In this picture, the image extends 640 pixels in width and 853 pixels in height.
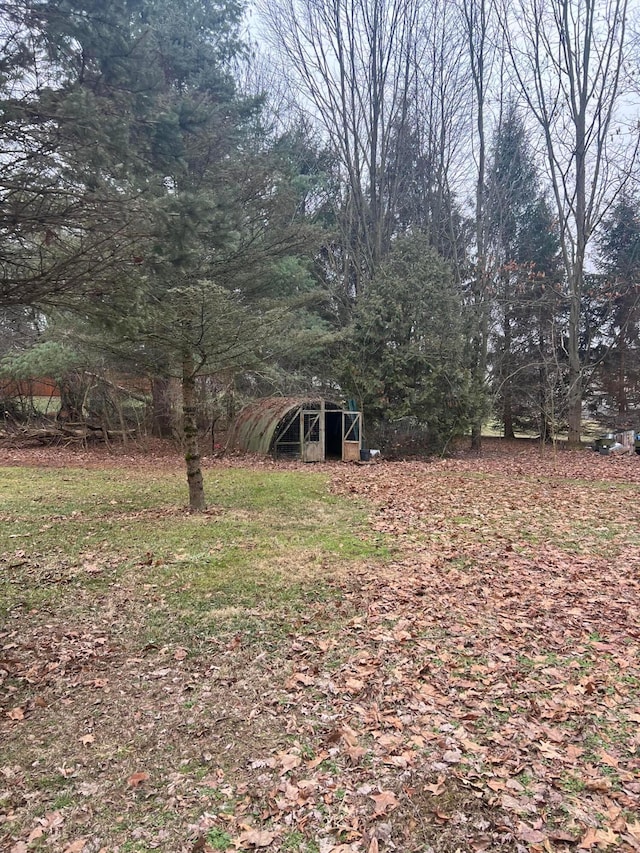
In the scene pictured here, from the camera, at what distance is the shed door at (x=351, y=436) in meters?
14.6

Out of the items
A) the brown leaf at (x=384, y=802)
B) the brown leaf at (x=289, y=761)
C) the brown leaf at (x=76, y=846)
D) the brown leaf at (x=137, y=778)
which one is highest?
the brown leaf at (x=384, y=802)

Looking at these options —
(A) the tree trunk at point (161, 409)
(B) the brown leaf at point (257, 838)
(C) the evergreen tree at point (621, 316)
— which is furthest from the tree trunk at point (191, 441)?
(C) the evergreen tree at point (621, 316)

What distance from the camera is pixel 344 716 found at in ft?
9.86

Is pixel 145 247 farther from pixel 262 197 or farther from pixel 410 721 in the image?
pixel 262 197

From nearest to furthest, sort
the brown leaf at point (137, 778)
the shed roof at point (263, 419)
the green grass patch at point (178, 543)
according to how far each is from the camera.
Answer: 1. the brown leaf at point (137, 778)
2. the green grass patch at point (178, 543)
3. the shed roof at point (263, 419)

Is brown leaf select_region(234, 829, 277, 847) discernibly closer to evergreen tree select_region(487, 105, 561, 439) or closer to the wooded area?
the wooded area

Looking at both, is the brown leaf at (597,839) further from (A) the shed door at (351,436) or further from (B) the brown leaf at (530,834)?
(A) the shed door at (351,436)

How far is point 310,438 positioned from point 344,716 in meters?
11.9

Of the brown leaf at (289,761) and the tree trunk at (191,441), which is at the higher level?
the tree trunk at (191,441)

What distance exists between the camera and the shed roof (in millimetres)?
14070

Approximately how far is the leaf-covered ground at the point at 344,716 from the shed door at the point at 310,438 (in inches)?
347

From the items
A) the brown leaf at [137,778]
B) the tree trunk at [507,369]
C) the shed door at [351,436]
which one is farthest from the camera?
the tree trunk at [507,369]

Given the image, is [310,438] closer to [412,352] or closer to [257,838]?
[412,352]

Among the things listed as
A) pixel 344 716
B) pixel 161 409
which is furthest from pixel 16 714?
pixel 161 409
